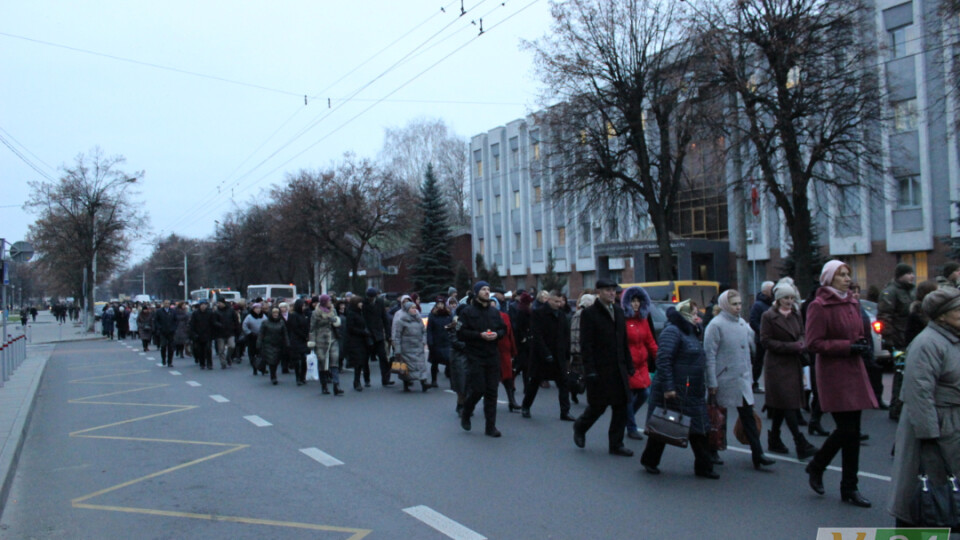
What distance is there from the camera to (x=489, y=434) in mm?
9383

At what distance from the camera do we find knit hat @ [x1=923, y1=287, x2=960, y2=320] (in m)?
4.26

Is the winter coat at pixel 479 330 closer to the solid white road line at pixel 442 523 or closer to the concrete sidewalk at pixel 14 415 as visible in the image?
the solid white road line at pixel 442 523

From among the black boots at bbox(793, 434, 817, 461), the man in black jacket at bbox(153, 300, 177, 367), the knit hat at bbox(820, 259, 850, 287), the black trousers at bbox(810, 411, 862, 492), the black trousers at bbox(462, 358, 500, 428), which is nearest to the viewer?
the black trousers at bbox(810, 411, 862, 492)

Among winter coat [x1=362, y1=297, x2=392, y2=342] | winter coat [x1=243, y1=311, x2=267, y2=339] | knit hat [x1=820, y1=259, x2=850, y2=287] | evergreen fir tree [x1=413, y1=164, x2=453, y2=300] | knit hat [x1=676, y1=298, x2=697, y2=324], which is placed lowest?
winter coat [x1=243, y1=311, x2=267, y2=339]

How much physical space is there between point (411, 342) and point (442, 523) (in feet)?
26.9

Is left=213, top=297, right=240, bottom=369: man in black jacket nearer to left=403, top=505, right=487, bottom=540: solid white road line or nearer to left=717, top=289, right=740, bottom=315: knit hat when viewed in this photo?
left=403, top=505, right=487, bottom=540: solid white road line

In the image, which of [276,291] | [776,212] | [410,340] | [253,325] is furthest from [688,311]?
[276,291]

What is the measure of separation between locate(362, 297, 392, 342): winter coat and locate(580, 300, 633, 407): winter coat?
7620 mm

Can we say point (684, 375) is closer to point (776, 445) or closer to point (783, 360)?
point (783, 360)

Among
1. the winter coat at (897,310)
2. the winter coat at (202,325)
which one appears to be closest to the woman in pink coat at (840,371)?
the winter coat at (897,310)

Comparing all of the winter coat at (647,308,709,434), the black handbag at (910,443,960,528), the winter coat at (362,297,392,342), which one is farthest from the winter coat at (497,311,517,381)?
the black handbag at (910,443,960,528)

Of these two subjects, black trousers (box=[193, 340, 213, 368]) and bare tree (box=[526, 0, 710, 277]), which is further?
bare tree (box=[526, 0, 710, 277])

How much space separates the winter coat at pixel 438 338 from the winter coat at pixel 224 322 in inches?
324

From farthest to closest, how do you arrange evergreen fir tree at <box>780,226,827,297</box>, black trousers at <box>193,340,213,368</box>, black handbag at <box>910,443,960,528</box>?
evergreen fir tree at <box>780,226,827,297</box>, black trousers at <box>193,340,213,368</box>, black handbag at <box>910,443,960,528</box>
